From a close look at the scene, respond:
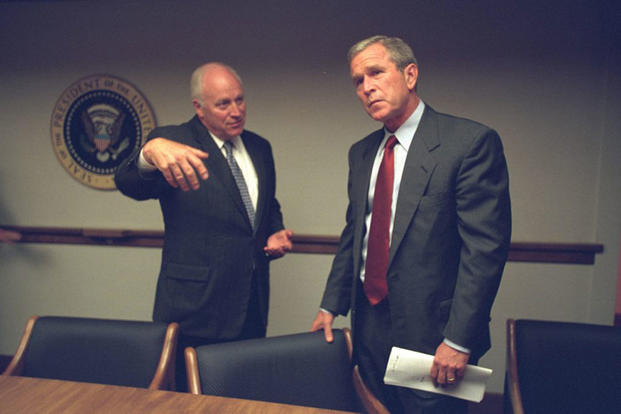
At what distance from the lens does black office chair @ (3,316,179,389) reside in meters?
1.41

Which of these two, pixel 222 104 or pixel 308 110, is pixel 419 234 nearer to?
pixel 222 104

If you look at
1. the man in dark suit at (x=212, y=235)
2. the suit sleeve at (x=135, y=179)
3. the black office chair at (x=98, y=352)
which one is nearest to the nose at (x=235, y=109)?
the man in dark suit at (x=212, y=235)

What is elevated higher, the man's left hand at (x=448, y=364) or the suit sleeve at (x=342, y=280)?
the suit sleeve at (x=342, y=280)

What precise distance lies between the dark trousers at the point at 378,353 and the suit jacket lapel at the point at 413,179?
24 centimetres

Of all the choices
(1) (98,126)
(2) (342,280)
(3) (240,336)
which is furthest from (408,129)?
(1) (98,126)

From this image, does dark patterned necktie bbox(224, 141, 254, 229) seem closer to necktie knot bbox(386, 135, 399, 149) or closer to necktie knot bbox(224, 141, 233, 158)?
necktie knot bbox(224, 141, 233, 158)

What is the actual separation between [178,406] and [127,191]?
96 cm

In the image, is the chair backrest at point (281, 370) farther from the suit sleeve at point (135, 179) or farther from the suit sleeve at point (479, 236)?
the suit sleeve at point (135, 179)

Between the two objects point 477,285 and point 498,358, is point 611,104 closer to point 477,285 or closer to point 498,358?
point 498,358

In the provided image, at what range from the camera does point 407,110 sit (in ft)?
4.89

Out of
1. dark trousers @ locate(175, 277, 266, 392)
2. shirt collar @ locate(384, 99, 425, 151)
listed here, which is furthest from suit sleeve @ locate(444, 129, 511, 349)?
dark trousers @ locate(175, 277, 266, 392)

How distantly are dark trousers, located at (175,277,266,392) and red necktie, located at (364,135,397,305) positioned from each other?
0.63 m

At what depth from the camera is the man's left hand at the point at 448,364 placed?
4.25ft

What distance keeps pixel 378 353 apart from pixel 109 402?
34.5 inches
